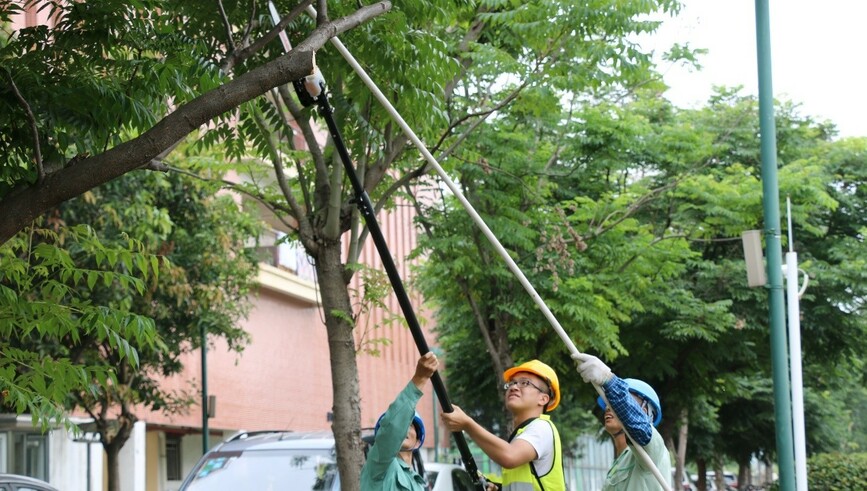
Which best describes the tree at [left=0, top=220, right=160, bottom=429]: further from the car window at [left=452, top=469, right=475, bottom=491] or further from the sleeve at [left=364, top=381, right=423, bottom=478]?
the car window at [left=452, top=469, right=475, bottom=491]

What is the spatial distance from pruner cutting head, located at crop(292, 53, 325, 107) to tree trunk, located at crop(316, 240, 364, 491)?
16.8 ft

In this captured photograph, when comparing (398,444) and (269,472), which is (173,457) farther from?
(398,444)

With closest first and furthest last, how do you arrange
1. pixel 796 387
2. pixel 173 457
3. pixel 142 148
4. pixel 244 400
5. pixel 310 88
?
pixel 310 88, pixel 142 148, pixel 796 387, pixel 173 457, pixel 244 400

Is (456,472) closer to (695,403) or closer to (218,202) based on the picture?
(218,202)

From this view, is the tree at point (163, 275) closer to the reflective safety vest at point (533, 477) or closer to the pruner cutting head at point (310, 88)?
the pruner cutting head at point (310, 88)

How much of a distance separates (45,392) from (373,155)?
17.6ft

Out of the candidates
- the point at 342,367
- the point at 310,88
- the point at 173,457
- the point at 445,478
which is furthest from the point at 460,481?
the point at 173,457

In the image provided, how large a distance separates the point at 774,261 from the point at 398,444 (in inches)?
341

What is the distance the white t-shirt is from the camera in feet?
17.4

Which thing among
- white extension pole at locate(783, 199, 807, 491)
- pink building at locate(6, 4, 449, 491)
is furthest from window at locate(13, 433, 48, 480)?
white extension pole at locate(783, 199, 807, 491)

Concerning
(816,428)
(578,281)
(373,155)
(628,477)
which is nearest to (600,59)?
(373,155)

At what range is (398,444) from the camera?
4953 millimetres

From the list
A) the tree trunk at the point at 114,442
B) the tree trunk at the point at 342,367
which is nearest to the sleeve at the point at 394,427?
the tree trunk at the point at 342,367

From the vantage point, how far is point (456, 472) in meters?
11.1
